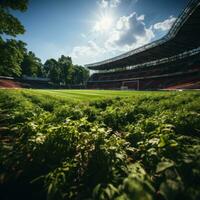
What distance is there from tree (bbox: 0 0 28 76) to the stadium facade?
27321 mm

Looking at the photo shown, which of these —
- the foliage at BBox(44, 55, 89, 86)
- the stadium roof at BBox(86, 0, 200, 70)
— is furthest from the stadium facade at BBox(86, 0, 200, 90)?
the foliage at BBox(44, 55, 89, 86)

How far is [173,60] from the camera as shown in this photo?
185ft

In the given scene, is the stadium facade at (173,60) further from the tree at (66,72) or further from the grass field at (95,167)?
the grass field at (95,167)

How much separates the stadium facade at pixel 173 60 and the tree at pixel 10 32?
2732 cm

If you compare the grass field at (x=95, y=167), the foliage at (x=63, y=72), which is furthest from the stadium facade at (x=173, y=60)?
the grass field at (x=95, y=167)

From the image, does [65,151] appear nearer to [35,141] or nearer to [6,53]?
[35,141]

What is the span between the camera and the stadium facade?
3321cm

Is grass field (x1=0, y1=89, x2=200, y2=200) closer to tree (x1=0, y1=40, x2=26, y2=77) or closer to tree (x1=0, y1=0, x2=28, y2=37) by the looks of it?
tree (x1=0, y1=0, x2=28, y2=37)

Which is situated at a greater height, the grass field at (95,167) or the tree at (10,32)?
the tree at (10,32)

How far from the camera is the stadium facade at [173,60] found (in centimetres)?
3321

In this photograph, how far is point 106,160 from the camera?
2.56m

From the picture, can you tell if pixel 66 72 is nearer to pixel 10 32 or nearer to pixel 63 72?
pixel 63 72

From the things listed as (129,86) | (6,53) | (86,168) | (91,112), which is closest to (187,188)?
(86,168)

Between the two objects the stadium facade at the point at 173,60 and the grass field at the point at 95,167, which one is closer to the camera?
the grass field at the point at 95,167
